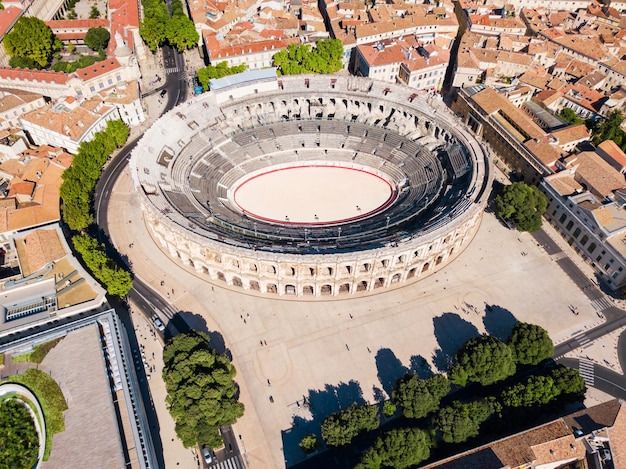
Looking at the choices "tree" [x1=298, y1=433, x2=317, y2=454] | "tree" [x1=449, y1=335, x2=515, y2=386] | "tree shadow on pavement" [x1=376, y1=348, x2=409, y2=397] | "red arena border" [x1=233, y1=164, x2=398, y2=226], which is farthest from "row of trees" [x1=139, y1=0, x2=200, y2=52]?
"tree" [x1=298, y1=433, x2=317, y2=454]

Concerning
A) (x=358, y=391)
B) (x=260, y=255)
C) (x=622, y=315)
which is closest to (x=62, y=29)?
(x=260, y=255)

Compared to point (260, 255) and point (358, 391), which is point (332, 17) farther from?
point (358, 391)

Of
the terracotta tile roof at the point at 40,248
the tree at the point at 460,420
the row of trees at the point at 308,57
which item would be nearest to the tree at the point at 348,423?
the tree at the point at 460,420

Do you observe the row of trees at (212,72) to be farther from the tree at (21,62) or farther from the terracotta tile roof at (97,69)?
the tree at (21,62)

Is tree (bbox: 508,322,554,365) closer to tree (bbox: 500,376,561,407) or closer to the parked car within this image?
tree (bbox: 500,376,561,407)

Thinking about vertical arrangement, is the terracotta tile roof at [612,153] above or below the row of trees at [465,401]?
above
